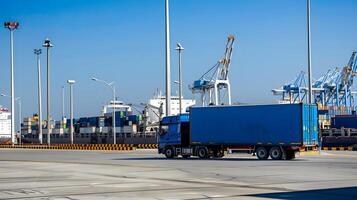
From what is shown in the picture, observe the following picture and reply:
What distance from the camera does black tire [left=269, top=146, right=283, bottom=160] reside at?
1385 inches

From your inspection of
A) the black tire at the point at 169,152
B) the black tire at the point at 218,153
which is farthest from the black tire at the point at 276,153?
the black tire at the point at 169,152

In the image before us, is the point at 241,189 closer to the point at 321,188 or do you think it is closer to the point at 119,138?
the point at 321,188

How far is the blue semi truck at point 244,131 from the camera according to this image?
114 feet

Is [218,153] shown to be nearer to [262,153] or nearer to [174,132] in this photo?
[174,132]

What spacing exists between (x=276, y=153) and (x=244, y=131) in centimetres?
230

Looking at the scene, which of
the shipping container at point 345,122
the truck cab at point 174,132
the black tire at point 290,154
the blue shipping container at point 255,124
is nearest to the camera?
the blue shipping container at point 255,124

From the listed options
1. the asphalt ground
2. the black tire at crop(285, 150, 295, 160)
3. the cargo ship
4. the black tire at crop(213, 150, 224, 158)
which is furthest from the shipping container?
the asphalt ground

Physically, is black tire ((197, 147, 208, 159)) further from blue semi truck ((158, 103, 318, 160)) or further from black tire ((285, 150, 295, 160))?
black tire ((285, 150, 295, 160))

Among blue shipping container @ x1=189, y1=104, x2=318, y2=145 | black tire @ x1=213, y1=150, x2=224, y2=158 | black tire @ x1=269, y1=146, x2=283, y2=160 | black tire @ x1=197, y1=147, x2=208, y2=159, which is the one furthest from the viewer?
black tire @ x1=213, y1=150, x2=224, y2=158

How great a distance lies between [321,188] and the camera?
59.0 feet

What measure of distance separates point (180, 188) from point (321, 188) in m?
4.12

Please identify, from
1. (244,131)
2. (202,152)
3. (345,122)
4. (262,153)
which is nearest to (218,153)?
(202,152)

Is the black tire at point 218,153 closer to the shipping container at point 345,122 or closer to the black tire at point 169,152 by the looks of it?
the black tire at point 169,152

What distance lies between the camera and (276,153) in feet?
116
